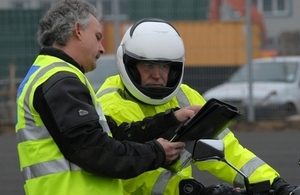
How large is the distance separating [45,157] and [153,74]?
3.19 ft

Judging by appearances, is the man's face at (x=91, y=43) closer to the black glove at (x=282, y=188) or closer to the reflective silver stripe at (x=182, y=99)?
the reflective silver stripe at (x=182, y=99)

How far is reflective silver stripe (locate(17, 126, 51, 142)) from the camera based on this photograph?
151 inches

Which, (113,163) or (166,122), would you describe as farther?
(166,122)

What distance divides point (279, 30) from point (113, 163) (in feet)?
43.7

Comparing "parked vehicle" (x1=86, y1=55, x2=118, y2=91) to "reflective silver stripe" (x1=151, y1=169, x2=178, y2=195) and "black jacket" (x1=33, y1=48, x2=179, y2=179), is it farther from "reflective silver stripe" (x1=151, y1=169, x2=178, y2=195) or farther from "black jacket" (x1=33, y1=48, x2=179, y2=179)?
"black jacket" (x1=33, y1=48, x2=179, y2=179)

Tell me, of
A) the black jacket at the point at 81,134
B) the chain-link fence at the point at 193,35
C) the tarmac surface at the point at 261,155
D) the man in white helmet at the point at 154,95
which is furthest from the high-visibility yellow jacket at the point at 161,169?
the chain-link fence at the point at 193,35

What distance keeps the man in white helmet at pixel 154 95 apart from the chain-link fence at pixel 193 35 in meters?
10.8

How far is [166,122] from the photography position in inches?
171

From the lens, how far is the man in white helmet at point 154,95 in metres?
4.56

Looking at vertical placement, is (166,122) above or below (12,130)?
above

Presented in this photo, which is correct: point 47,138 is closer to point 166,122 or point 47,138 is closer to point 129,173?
point 129,173

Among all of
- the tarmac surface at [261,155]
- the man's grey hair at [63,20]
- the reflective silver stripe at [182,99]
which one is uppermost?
the man's grey hair at [63,20]

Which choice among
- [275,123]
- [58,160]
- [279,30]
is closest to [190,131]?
[58,160]

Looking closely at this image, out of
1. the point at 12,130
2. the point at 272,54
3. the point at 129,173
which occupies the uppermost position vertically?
the point at 129,173
